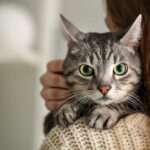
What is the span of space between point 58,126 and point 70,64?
8.0 inches

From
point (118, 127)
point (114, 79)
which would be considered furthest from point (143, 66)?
point (118, 127)

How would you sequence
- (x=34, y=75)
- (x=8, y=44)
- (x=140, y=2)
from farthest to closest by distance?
1. (x=34, y=75)
2. (x=8, y=44)
3. (x=140, y=2)

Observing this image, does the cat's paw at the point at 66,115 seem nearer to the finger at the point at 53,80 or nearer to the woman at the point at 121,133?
the woman at the point at 121,133

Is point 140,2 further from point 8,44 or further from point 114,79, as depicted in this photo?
point 8,44

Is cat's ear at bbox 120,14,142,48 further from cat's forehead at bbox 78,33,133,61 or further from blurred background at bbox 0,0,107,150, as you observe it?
blurred background at bbox 0,0,107,150

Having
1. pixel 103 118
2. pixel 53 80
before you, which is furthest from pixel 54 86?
pixel 103 118

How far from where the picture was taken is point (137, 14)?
901mm

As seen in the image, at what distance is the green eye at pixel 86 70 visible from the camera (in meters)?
0.88

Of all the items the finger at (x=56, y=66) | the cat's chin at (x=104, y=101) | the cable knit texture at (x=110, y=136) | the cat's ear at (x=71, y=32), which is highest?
the cat's ear at (x=71, y=32)

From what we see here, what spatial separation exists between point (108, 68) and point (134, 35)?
0.36ft

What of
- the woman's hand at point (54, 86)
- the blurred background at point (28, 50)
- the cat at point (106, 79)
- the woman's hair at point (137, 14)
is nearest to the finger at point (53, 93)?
the woman's hand at point (54, 86)

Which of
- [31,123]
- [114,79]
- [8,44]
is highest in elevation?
[8,44]

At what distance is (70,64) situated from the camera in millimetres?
938

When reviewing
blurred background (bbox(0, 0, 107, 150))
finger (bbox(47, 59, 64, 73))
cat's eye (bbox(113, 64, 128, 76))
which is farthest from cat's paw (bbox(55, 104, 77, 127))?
blurred background (bbox(0, 0, 107, 150))
